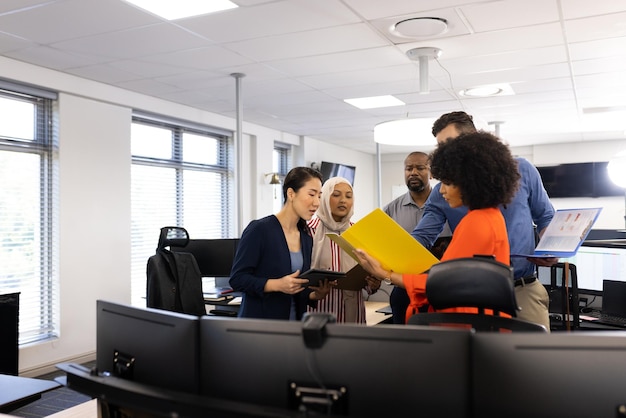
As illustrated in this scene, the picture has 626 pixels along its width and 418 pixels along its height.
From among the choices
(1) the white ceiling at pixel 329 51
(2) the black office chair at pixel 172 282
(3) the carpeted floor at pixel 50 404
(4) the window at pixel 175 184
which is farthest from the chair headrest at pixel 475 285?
(4) the window at pixel 175 184

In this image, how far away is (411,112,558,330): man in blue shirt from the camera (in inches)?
73.7

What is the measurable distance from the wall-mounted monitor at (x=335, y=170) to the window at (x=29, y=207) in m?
4.71

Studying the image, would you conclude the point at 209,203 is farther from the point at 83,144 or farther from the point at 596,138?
the point at 596,138

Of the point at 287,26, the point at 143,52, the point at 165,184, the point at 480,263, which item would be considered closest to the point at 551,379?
the point at 480,263


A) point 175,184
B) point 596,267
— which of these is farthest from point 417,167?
point 175,184

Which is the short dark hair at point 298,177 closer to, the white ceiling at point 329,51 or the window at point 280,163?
the white ceiling at point 329,51

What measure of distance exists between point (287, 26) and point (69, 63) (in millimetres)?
1988

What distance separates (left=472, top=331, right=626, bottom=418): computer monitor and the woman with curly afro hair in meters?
0.56

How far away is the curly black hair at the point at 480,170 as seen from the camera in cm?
152

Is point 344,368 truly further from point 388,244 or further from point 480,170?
point 388,244

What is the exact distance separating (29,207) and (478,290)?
4336 millimetres

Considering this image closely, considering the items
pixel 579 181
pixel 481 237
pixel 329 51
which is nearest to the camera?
pixel 481 237

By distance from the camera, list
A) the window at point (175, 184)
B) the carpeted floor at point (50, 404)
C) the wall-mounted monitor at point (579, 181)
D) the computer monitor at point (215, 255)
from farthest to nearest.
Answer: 1. the wall-mounted monitor at point (579, 181)
2. the window at point (175, 184)
3. the computer monitor at point (215, 255)
4. the carpeted floor at point (50, 404)

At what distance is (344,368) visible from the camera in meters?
1.00
